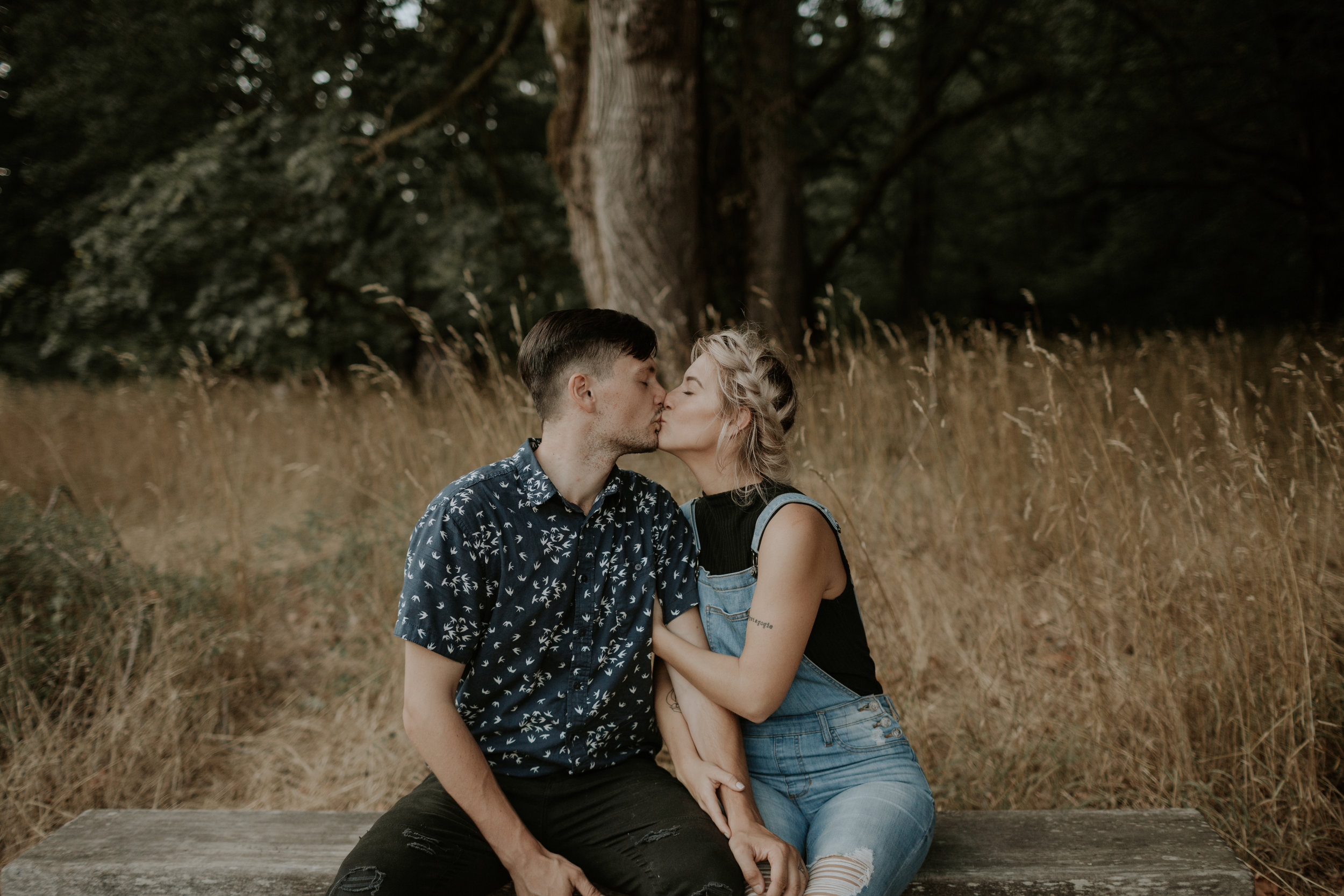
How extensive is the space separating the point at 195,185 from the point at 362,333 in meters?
2.26

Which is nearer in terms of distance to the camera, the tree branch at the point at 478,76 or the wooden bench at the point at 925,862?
the wooden bench at the point at 925,862

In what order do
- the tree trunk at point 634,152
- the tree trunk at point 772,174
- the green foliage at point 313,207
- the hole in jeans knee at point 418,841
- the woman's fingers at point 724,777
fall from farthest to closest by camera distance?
the green foliage at point 313,207
the tree trunk at point 772,174
the tree trunk at point 634,152
the woman's fingers at point 724,777
the hole in jeans knee at point 418,841

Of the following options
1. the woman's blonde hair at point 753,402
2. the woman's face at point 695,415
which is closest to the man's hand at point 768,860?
the woman's blonde hair at point 753,402

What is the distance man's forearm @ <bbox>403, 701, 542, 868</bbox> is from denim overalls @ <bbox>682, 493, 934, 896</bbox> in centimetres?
52

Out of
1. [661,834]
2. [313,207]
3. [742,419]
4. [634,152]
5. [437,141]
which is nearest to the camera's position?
[661,834]

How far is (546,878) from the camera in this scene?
1.49 meters

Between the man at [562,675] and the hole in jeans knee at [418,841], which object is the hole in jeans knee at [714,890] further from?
the hole in jeans knee at [418,841]

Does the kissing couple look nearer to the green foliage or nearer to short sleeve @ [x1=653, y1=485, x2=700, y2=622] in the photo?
short sleeve @ [x1=653, y1=485, x2=700, y2=622]

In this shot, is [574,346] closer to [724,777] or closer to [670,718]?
[670,718]

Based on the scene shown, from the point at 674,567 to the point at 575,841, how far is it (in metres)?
0.59

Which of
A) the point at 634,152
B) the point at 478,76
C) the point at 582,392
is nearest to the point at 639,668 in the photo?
the point at 582,392

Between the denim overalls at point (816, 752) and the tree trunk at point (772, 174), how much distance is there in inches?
165

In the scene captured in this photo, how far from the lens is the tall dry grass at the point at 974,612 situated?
2.16 meters

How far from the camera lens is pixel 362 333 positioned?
870 cm
